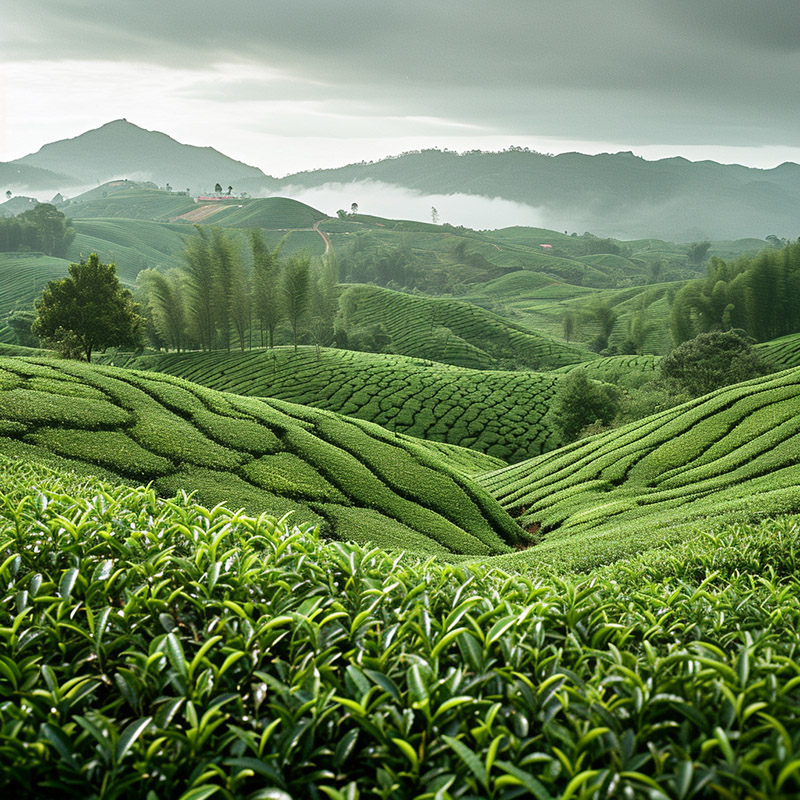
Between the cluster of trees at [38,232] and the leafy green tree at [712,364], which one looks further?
the cluster of trees at [38,232]

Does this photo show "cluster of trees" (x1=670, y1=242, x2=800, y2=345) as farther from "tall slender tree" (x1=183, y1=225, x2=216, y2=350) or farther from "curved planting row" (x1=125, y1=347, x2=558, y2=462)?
"tall slender tree" (x1=183, y1=225, x2=216, y2=350)

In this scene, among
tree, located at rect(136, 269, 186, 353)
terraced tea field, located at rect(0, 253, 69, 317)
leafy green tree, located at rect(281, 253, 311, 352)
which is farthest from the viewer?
terraced tea field, located at rect(0, 253, 69, 317)

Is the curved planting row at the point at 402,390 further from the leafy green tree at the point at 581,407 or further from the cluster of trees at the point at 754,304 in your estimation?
the cluster of trees at the point at 754,304

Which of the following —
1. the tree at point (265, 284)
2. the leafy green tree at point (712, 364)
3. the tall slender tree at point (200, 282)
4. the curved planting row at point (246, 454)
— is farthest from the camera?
the tree at point (265, 284)

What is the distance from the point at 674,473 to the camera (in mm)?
18875

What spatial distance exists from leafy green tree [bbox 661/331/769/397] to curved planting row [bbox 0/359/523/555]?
25705 millimetres

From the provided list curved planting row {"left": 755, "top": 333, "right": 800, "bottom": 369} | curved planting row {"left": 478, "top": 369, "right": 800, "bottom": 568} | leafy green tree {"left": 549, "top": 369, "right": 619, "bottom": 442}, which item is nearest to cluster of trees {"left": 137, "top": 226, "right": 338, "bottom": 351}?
leafy green tree {"left": 549, "top": 369, "right": 619, "bottom": 442}

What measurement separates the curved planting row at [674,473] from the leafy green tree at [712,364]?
1308 cm

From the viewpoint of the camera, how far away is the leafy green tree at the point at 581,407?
122ft

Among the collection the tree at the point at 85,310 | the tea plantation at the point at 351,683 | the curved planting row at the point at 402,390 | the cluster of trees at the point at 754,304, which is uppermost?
the cluster of trees at the point at 754,304

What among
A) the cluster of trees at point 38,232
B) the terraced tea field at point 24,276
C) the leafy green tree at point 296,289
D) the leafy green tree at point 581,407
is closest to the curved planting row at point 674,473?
the leafy green tree at point 581,407

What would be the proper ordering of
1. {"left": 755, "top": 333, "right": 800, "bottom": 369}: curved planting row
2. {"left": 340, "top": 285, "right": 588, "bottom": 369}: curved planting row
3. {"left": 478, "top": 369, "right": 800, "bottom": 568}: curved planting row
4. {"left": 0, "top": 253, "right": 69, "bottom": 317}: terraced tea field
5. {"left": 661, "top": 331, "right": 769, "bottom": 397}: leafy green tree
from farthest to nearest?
{"left": 0, "top": 253, "right": 69, "bottom": 317}: terraced tea field < {"left": 340, "top": 285, "right": 588, "bottom": 369}: curved planting row < {"left": 755, "top": 333, "right": 800, "bottom": 369}: curved planting row < {"left": 661, "top": 331, "right": 769, "bottom": 397}: leafy green tree < {"left": 478, "top": 369, "right": 800, "bottom": 568}: curved planting row

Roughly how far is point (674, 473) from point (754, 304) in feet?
220

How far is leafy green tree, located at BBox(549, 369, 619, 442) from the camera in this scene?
122 feet
